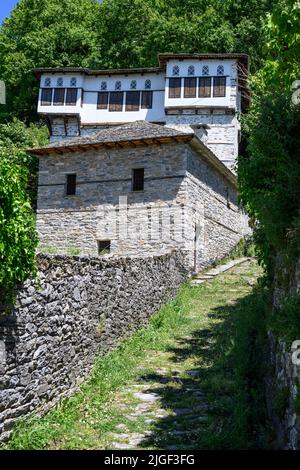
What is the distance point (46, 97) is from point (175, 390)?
3045 centimetres

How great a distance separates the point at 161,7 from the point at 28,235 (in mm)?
43919

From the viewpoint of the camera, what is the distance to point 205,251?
19.9 m

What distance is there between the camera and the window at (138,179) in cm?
1911

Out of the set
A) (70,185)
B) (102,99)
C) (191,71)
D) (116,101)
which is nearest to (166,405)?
(70,185)

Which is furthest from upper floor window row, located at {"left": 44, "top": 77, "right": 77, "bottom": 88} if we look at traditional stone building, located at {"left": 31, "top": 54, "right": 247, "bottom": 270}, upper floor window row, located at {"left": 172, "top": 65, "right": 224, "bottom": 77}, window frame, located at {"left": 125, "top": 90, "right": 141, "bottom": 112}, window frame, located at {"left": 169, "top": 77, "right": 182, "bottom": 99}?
traditional stone building, located at {"left": 31, "top": 54, "right": 247, "bottom": 270}

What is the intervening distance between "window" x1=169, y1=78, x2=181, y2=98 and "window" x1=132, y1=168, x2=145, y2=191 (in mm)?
14729

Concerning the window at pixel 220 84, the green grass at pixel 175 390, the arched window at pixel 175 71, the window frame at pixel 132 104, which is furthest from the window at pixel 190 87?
the green grass at pixel 175 390

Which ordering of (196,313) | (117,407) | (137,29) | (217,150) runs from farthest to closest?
(137,29), (217,150), (196,313), (117,407)

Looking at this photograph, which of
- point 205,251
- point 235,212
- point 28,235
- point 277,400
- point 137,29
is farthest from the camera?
point 137,29

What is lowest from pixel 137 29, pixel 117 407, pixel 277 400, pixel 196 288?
pixel 117 407

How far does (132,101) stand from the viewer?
33.2m

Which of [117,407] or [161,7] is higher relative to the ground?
[161,7]
